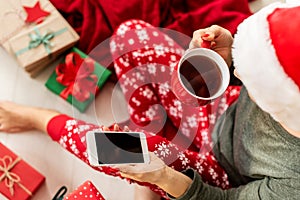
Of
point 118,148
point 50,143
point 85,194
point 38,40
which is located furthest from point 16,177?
point 118,148

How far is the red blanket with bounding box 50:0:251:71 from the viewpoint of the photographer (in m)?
1.21

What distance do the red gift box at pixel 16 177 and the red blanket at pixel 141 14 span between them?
1.10 ft

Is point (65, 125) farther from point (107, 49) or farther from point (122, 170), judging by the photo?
point (122, 170)

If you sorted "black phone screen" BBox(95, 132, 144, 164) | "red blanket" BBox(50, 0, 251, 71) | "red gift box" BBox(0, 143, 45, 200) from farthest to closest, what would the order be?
"red blanket" BBox(50, 0, 251, 71), "red gift box" BBox(0, 143, 45, 200), "black phone screen" BBox(95, 132, 144, 164)

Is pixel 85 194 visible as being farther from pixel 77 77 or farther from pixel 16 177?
pixel 77 77

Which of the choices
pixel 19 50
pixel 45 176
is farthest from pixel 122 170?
pixel 19 50

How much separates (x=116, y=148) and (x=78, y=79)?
0.50 metres

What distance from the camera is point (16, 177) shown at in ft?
3.64

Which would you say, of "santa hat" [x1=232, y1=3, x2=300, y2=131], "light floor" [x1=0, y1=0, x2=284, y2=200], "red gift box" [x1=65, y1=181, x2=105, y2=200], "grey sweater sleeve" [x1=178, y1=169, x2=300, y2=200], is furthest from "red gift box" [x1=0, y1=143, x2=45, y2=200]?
"santa hat" [x1=232, y1=3, x2=300, y2=131]

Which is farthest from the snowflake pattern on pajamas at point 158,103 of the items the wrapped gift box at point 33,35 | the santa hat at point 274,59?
the santa hat at point 274,59

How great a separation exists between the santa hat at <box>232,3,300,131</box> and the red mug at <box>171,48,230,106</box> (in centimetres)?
13

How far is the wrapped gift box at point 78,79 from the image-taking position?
1.16 meters

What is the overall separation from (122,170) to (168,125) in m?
0.25

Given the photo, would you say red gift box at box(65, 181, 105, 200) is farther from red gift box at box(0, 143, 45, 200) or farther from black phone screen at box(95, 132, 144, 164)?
black phone screen at box(95, 132, 144, 164)
